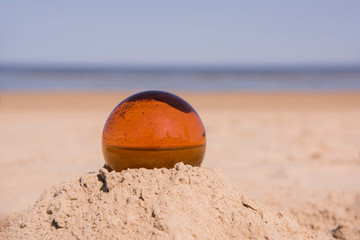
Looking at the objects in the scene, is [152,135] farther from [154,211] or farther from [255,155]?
[255,155]

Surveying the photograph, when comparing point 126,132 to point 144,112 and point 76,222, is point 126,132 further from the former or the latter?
point 76,222

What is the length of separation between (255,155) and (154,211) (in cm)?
410

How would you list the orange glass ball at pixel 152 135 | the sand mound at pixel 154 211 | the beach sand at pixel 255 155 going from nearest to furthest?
the sand mound at pixel 154 211 < the orange glass ball at pixel 152 135 < the beach sand at pixel 255 155

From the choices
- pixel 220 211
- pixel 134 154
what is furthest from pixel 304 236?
pixel 134 154

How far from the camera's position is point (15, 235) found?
116 inches

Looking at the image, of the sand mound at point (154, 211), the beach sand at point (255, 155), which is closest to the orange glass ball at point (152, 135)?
the sand mound at point (154, 211)

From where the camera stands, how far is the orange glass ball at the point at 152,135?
2.97 m

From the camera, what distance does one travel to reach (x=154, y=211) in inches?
103

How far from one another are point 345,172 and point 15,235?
14.3 ft

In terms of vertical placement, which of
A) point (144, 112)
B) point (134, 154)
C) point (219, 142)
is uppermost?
point (144, 112)

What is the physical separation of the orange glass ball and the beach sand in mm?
483

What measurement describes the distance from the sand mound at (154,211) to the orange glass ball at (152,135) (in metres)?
0.09

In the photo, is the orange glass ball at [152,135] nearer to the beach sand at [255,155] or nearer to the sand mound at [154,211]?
the sand mound at [154,211]

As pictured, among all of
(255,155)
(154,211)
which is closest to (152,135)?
(154,211)
